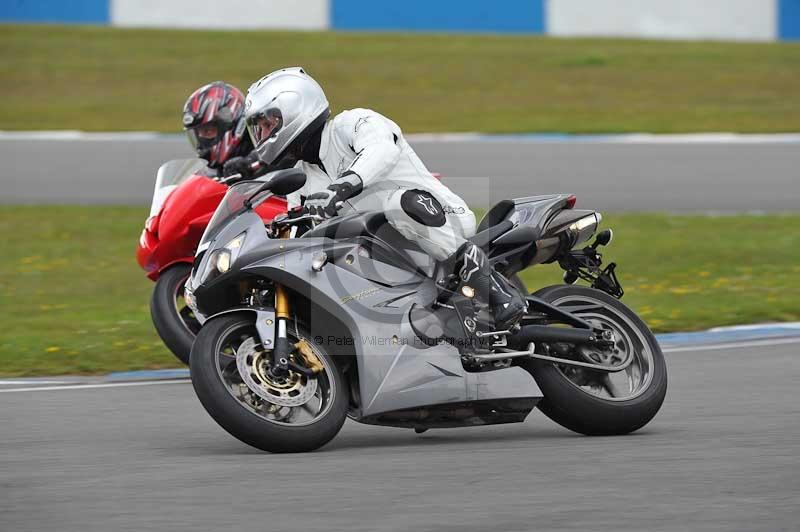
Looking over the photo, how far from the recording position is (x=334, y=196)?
559 centimetres

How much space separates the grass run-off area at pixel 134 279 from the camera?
8797 mm

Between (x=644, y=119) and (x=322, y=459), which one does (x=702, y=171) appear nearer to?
(x=644, y=119)

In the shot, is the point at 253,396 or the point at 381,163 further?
the point at 381,163

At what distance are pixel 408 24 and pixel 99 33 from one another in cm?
541

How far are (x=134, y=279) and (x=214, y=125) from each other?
3.11 m

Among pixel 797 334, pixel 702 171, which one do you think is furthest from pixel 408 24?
pixel 797 334

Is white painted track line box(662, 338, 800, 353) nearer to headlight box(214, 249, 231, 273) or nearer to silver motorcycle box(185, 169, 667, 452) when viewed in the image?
silver motorcycle box(185, 169, 667, 452)

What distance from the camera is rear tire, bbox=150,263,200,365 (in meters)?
7.61

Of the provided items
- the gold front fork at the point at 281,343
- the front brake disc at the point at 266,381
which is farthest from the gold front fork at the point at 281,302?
the front brake disc at the point at 266,381

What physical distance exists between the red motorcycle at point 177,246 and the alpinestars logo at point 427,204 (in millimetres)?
1897

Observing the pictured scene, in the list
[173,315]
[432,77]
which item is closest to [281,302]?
[173,315]

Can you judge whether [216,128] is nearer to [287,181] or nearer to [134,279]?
[287,181]

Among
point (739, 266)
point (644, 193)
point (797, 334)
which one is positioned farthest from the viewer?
point (644, 193)

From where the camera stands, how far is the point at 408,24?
25.6 meters
